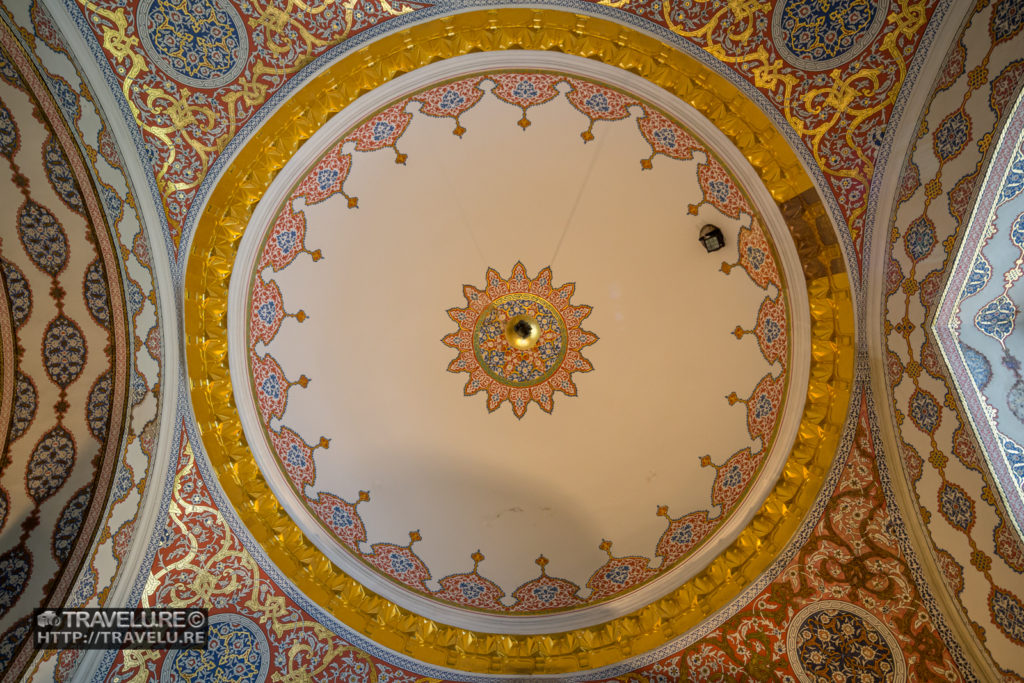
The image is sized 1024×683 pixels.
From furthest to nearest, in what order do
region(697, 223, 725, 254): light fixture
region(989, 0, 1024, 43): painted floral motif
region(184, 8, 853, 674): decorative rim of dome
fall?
region(697, 223, 725, 254): light fixture → region(184, 8, 853, 674): decorative rim of dome → region(989, 0, 1024, 43): painted floral motif

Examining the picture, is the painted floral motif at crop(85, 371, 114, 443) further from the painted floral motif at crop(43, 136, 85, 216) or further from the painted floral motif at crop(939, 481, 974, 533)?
the painted floral motif at crop(939, 481, 974, 533)

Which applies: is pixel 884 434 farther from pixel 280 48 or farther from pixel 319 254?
pixel 280 48

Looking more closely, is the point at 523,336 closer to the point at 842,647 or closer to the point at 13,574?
the point at 842,647

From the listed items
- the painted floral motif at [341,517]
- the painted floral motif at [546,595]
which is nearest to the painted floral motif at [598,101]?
the painted floral motif at [341,517]

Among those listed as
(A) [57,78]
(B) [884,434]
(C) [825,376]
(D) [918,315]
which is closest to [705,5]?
(D) [918,315]

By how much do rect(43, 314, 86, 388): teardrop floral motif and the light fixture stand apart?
5102 millimetres

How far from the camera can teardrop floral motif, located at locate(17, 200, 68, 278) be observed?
437 cm

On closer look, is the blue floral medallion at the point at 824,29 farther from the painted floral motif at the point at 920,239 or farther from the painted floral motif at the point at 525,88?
the painted floral motif at the point at 525,88

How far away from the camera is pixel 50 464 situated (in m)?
4.59

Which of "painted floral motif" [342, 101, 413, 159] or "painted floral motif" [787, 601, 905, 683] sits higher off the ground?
"painted floral motif" [342, 101, 413, 159]

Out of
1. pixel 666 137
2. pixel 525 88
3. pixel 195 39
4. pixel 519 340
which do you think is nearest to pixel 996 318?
pixel 666 137

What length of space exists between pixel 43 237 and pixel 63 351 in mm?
818

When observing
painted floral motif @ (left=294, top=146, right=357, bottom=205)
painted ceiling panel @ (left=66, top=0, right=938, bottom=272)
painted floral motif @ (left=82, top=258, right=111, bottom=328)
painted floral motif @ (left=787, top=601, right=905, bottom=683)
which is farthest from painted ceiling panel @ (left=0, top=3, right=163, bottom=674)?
painted floral motif @ (left=787, top=601, right=905, bottom=683)

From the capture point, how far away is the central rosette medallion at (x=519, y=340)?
6.42 m
